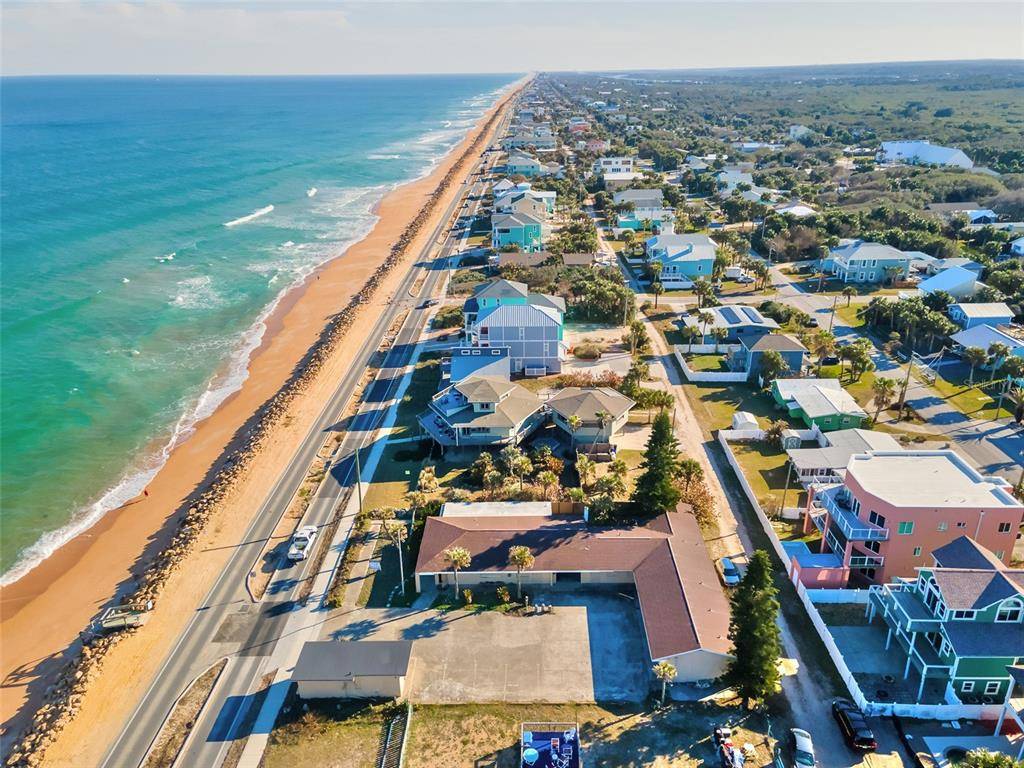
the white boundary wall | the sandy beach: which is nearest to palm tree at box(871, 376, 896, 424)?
the white boundary wall

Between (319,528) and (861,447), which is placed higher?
(861,447)

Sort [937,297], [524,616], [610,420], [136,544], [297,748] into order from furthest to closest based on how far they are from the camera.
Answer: [937,297], [610,420], [136,544], [524,616], [297,748]

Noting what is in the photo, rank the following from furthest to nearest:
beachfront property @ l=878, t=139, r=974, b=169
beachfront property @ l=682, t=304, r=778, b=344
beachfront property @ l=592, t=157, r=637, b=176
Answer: beachfront property @ l=592, t=157, r=637, b=176 < beachfront property @ l=878, t=139, r=974, b=169 < beachfront property @ l=682, t=304, r=778, b=344

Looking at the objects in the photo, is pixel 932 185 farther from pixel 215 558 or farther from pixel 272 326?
pixel 215 558

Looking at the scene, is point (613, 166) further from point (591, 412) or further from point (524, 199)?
point (591, 412)

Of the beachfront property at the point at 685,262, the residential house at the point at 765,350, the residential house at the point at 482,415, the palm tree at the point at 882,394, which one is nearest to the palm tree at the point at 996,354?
the palm tree at the point at 882,394

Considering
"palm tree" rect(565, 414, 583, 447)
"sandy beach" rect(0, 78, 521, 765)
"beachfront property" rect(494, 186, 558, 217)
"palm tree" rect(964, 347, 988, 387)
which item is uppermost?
→ "beachfront property" rect(494, 186, 558, 217)

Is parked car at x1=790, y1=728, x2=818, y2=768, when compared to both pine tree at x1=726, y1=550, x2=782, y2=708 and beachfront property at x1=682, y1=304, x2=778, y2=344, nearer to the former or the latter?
pine tree at x1=726, y1=550, x2=782, y2=708

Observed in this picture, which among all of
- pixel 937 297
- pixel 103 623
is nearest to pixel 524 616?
pixel 103 623
